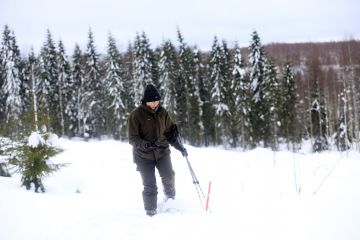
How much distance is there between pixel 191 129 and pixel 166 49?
10.1 m

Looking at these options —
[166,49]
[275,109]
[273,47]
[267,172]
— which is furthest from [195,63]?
[273,47]

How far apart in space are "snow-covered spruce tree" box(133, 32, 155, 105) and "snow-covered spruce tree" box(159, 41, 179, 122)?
5.15 ft

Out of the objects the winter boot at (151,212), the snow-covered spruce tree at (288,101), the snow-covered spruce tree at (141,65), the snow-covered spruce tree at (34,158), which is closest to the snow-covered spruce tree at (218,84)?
the snow-covered spruce tree at (288,101)

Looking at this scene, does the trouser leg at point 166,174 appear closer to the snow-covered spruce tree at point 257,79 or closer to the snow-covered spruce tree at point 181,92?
the snow-covered spruce tree at point 257,79

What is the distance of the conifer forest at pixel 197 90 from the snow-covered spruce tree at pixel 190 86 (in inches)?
4.6

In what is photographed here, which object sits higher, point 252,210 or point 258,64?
point 258,64

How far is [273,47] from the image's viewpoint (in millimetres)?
112625

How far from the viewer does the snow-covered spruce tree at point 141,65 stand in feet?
135

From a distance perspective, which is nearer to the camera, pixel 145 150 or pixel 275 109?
pixel 145 150

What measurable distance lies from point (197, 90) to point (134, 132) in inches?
1423

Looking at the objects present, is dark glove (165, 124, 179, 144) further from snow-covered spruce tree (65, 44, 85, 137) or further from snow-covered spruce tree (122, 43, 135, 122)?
snow-covered spruce tree (65, 44, 85, 137)

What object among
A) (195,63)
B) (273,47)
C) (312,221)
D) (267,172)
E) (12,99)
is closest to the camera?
(312,221)

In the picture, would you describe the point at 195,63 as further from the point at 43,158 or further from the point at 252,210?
the point at 252,210

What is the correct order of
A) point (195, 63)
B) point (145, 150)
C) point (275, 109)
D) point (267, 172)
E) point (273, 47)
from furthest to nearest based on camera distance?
1. point (273, 47)
2. point (195, 63)
3. point (275, 109)
4. point (267, 172)
5. point (145, 150)
